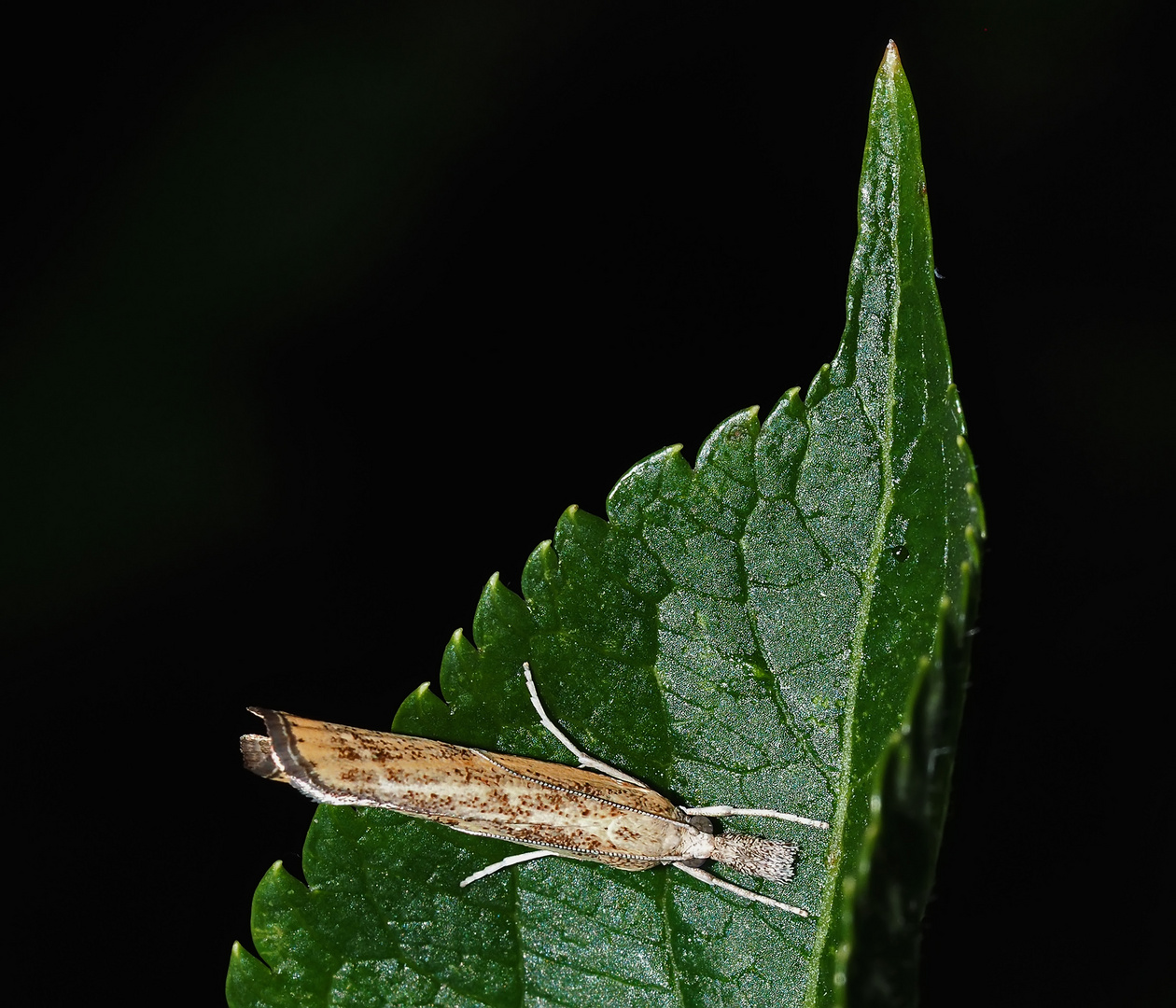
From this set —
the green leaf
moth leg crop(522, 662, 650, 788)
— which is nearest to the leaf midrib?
the green leaf

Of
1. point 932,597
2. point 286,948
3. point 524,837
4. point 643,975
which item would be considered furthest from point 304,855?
point 932,597

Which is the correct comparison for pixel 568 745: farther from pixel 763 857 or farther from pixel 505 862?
pixel 763 857

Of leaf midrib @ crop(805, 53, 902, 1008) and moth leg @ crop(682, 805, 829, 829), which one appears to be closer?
leaf midrib @ crop(805, 53, 902, 1008)

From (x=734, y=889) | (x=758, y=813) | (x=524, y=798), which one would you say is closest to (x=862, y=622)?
(x=758, y=813)

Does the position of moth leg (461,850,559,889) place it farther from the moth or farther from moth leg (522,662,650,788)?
moth leg (522,662,650,788)

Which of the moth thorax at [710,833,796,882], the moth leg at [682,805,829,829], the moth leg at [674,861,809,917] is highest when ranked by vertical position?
the moth leg at [682,805,829,829]

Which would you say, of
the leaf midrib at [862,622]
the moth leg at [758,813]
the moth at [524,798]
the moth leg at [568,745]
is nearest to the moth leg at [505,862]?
the moth at [524,798]

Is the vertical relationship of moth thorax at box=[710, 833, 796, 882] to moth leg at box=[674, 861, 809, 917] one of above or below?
above
